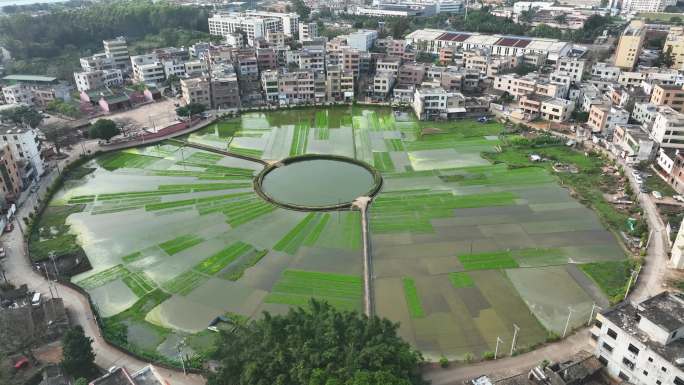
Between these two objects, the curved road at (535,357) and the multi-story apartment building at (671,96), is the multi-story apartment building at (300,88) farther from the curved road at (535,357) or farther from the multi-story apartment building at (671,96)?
the curved road at (535,357)

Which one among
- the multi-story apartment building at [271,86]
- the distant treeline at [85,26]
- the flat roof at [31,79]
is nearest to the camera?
the multi-story apartment building at [271,86]

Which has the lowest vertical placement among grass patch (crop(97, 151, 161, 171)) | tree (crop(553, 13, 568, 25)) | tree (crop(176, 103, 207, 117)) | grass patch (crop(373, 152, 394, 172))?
grass patch (crop(97, 151, 161, 171))

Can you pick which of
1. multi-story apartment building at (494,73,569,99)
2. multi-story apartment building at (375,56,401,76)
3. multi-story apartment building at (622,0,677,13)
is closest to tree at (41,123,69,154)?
multi-story apartment building at (375,56,401,76)

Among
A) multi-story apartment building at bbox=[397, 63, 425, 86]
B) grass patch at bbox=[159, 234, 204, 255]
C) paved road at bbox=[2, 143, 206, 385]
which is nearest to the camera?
paved road at bbox=[2, 143, 206, 385]

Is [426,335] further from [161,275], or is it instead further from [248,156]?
[248,156]

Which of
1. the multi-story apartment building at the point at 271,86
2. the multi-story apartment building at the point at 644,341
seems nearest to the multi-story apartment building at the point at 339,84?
the multi-story apartment building at the point at 271,86

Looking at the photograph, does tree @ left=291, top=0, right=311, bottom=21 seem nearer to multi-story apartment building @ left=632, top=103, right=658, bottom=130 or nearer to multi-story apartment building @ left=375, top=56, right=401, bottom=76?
multi-story apartment building @ left=375, top=56, right=401, bottom=76

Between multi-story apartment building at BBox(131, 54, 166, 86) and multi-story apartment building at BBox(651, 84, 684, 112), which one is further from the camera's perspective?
multi-story apartment building at BBox(131, 54, 166, 86)
